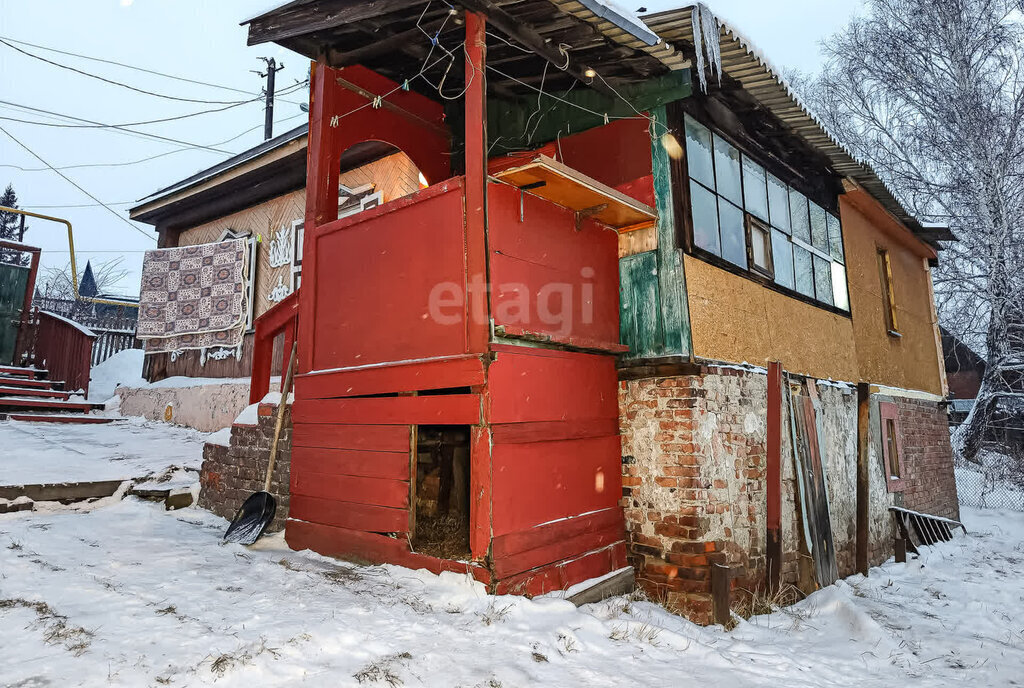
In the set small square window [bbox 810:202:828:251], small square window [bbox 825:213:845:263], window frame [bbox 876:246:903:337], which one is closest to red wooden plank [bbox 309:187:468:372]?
small square window [bbox 810:202:828:251]

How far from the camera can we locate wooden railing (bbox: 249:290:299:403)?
6.38m

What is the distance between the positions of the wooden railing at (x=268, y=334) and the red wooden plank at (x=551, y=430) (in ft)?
10.1

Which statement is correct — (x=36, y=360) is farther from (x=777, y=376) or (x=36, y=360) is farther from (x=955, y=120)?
(x=955, y=120)

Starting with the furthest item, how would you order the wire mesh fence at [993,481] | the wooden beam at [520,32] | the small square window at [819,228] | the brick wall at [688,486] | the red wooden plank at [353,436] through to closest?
the wire mesh fence at [993,481]
the small square window at [819,228]
the brick wall at [688,486]
the red wooden plank at [353,436]
the wooden beam at [520,32]

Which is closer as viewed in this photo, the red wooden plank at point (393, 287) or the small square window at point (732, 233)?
the red wooden plank at point (393, 287)

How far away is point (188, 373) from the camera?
11047 millimetres

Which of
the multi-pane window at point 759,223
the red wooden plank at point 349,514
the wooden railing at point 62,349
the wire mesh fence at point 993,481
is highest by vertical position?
the multi-pane window at point 759,223

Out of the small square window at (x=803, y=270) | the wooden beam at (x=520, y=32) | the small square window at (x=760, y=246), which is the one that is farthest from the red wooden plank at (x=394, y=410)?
the small square window at (x=803, y=270)

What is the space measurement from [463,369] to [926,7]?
2030 cm

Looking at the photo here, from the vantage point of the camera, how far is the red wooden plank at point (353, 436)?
4.82m

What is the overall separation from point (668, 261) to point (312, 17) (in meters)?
4.05

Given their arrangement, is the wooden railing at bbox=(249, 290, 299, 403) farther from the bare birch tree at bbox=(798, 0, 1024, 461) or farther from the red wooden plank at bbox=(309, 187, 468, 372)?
the bare birch tree at bbox=(798, 0, 1024, 461)

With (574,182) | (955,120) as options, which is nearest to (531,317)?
(574,182)

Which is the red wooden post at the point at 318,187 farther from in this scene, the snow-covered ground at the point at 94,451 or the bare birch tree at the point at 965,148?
the bare birch tree at the point at 965,148
